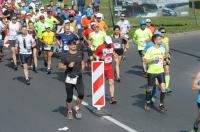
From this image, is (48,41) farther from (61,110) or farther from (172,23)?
(172,23)

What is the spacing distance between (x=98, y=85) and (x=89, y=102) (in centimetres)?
134

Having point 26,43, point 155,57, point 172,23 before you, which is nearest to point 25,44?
point 26,43

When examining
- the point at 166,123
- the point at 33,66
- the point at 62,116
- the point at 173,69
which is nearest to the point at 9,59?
the point at 33,66

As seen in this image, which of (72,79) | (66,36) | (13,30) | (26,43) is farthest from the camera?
(13,30)

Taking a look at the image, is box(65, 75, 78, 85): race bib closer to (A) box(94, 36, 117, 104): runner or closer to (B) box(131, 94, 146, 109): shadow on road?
(A) box(94, 36, 117, 104): runner

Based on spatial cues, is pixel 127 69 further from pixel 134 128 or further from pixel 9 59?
pixel 134 128

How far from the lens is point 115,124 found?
1227 cm

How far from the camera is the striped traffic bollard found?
43.2ft

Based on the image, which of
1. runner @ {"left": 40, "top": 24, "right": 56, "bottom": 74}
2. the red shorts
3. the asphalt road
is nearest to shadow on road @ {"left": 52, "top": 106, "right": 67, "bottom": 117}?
the asphalt road

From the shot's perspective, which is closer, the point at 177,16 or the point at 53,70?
the point at 53,70

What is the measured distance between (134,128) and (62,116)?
207 centimetres

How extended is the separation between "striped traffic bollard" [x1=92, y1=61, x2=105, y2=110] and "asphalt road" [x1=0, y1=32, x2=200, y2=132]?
36 cm

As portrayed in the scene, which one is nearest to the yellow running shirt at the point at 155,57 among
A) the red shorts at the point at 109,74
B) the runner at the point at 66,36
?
the red shorts at the point at 109,74

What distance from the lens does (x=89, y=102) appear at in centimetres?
1450
